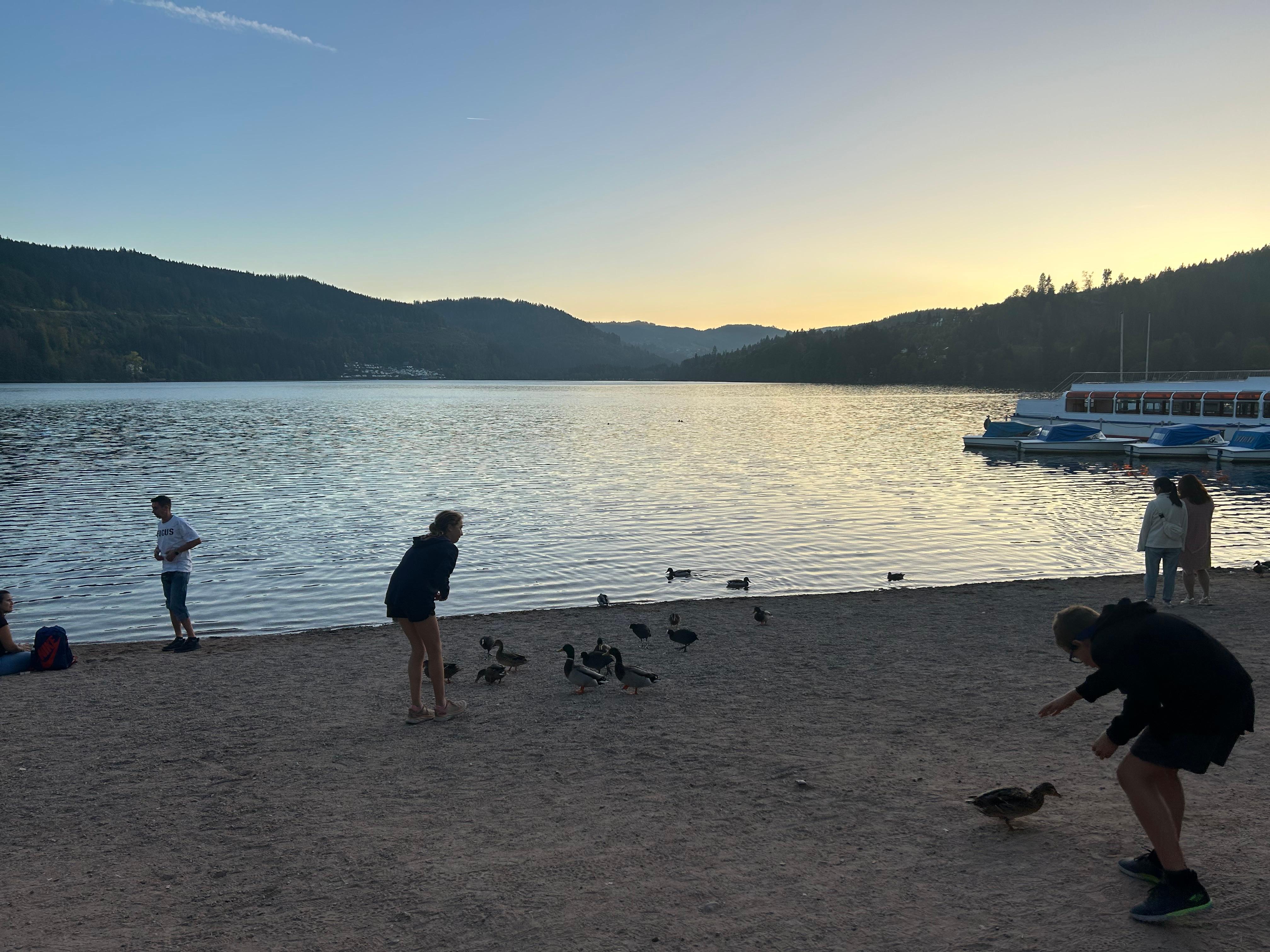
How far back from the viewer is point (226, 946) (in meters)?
5.23

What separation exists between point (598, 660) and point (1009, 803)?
18.0 feet

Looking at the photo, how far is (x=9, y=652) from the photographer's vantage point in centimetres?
1237

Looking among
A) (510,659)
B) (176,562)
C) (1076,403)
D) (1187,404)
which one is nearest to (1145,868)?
(510,659)

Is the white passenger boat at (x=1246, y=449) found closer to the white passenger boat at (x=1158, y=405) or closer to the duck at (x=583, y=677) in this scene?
the white passenger boat at (x=1158, y=405)

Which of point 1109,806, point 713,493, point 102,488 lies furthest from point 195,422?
point 1109,806

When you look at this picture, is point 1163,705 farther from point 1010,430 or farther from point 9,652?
point 1010,430

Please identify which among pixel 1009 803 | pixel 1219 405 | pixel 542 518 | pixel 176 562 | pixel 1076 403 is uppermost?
pixel 1076 403

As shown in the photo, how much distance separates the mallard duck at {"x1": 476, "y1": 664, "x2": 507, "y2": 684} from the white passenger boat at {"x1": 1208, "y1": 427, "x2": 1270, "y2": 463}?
5406 centimetres

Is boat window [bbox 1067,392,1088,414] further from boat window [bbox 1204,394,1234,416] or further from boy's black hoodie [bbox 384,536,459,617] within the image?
boy's black hoodie [bbox 384,536,459,617]

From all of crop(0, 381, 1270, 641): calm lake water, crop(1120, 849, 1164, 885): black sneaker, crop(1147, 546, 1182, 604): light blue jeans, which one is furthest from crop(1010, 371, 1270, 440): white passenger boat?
crop(1120, 849, 1164, 885): black sneaker

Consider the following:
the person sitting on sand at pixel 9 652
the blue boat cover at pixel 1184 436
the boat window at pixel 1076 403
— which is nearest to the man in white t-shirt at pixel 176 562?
the person sitting on sand at pixel 9 652

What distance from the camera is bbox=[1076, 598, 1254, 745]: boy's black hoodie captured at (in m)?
4.57

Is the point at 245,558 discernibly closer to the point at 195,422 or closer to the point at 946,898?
the point at 946,898

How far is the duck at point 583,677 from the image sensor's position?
418 inches
